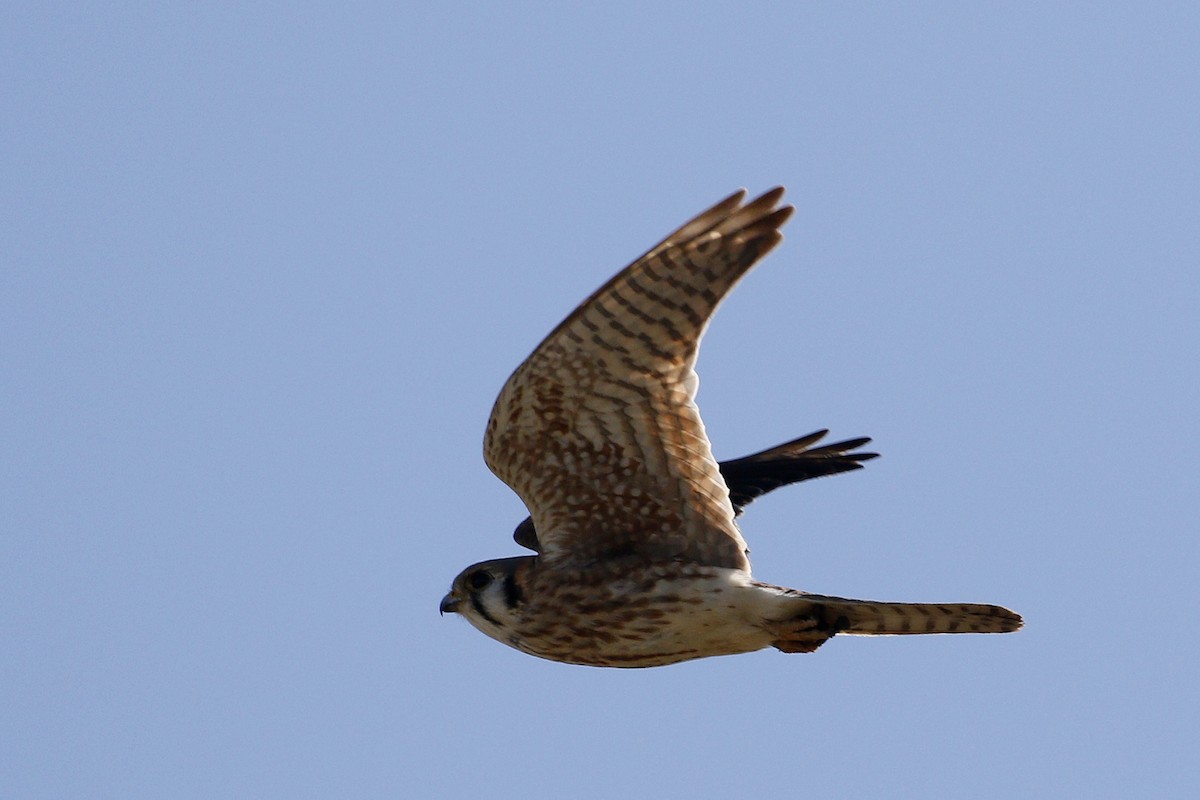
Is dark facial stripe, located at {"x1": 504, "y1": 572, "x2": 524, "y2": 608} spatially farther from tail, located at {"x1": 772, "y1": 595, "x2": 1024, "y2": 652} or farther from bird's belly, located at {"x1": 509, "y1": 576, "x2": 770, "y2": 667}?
tail, located at {"x1": 772, "y1": 595, "x2": 1024, "y2": 652}

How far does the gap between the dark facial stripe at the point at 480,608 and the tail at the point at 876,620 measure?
1.36m

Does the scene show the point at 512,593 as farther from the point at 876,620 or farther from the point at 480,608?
the point at 876,620

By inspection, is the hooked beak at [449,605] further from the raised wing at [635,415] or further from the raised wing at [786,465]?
the raised wing at [786,465]

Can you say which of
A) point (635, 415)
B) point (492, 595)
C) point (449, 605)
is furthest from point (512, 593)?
point (635, 415)

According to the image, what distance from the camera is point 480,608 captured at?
8320 mm

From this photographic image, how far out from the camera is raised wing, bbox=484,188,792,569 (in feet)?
23.4

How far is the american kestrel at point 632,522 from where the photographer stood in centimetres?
747

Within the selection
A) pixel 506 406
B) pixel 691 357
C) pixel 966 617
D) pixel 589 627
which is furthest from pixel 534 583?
pixel 966 617

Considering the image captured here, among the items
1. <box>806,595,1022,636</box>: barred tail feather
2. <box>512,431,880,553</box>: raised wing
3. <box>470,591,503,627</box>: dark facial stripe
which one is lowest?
<box>806,595,1022,636</box>: barred tail feather

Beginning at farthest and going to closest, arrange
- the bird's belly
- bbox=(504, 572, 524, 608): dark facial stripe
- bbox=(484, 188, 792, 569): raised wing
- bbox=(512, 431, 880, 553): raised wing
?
bbox=(512, 431, 880, 553): raised wing → bbox=(504, 572, 524, 608): dark facial stripe → the bird's belly → bbox=(484, 188, 792, 569): raised wing

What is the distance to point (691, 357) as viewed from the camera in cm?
750

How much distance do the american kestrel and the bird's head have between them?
0.04 feet

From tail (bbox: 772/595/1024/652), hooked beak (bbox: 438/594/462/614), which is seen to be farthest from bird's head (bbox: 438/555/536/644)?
tail (bbox: 772/595/1024/652)

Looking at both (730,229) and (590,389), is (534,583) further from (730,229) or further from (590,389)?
(730,229)
